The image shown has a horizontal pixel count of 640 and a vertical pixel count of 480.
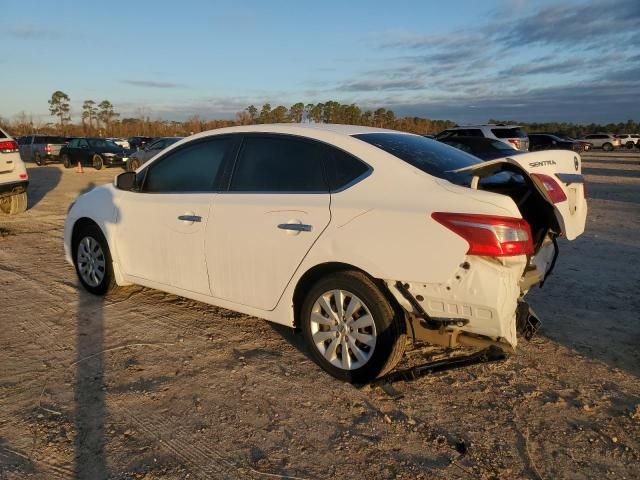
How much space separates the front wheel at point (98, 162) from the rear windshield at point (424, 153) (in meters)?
23.4

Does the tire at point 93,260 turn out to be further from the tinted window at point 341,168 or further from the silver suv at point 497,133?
the silver suv at point 497,133

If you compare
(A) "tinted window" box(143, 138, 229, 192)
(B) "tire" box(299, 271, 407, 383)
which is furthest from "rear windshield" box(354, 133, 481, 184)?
(A) "tinted window" box(143, 138, 229, 192)

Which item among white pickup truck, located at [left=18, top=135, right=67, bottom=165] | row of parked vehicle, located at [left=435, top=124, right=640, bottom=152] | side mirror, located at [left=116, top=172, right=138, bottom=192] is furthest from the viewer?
white pickup truck, located at [left=18, top=135, right=67, bottom=165]

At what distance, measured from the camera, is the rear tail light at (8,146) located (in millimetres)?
9617

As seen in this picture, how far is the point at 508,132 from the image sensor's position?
20.4 meters

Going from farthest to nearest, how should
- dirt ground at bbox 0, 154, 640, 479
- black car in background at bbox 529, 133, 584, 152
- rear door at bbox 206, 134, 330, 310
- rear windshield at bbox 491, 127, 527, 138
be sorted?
black car in background at bbox 529, 133, 584, 152 < rear windshield at bbox 491, 127, 527, 138 < rear door at bbox 206, 134, 330, 310 < dirt ground at bbox 0, 154, 640, 479

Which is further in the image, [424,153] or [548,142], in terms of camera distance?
[548,142]

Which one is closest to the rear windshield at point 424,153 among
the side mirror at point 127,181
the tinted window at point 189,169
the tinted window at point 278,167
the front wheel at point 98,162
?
the tinted window at point 278,167

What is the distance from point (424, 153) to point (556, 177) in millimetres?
904

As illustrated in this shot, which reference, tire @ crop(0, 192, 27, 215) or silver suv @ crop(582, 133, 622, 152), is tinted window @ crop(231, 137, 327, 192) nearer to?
tire @ crop(0, 192, 27, 215)

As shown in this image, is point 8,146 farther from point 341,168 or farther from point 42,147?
point 42,147

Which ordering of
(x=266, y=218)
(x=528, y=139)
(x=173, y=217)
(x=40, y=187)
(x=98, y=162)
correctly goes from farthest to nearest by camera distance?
(x=98, y=162) < (x=528, y=139) < (x=40, y=187) < (x=173, y=217) < (x=266, y=218)

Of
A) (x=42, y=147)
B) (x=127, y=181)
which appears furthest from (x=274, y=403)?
(x=42, y=147)

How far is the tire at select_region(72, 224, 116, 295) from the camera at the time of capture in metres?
5.20
